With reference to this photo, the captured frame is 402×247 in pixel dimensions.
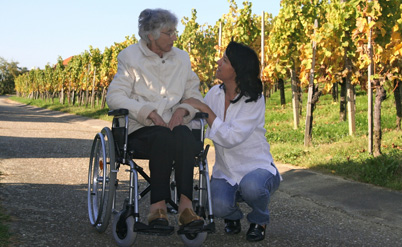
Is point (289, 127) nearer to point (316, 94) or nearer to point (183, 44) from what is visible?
point (316, 94)

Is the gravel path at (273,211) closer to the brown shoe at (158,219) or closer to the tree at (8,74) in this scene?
the brown shoe at (158,219)

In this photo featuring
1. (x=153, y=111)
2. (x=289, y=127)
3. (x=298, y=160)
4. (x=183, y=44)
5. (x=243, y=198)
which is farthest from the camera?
(x=183, y=44)

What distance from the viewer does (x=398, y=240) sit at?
4793 millimetres

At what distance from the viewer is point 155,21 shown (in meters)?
4.27

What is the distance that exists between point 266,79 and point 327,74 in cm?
667

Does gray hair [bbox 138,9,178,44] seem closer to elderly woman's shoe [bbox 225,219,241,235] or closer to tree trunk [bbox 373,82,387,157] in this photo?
elderly woman's shoe [bbox 225,219,241,235]

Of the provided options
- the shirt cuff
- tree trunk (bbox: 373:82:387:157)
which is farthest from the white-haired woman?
tree trunk (bbox: 373:82:387:157)

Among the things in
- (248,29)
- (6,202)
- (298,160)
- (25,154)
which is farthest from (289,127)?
(6,202)

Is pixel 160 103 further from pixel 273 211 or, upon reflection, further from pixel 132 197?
pixel 273 211

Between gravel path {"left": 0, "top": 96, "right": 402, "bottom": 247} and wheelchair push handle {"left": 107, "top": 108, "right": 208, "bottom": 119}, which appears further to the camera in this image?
gravel path {"left": 0, "top": 96, "right": 402, "bottom": 247}

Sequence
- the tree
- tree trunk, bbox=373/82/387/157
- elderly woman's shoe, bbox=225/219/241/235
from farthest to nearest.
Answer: the tree, tree trunk, bbox=373/82/387/157, elderly woman's shoe, bbox=225/219/241/235

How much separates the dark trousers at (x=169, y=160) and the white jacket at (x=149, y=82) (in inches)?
14.9

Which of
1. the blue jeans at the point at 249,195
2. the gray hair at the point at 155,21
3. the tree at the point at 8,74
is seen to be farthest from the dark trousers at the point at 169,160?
the tree at the point at 8,74

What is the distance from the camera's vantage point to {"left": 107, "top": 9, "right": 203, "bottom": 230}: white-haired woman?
3.95 meters
